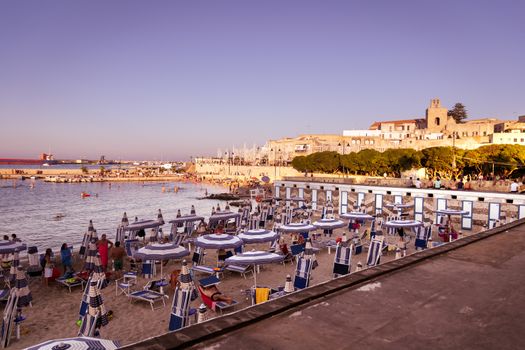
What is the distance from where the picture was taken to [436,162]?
48.3m

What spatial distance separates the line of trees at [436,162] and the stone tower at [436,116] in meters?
50.3

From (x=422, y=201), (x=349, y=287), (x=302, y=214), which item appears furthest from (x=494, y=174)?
(x=349, y=287)

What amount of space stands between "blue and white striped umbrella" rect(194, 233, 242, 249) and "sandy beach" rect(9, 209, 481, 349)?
122 centimetres

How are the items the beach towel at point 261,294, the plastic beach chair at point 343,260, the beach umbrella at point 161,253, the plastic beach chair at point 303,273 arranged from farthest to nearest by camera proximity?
the plastic beach chair at point 343,260 → the beach umbrella at point 161,253 → the plastic beach chair at point 303,273 → the beach towel at point 261,294

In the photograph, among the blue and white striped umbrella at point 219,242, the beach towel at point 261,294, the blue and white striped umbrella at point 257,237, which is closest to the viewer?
the beach towel at point 261,294

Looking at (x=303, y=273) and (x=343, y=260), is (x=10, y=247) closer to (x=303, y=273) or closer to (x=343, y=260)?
(x=303, y=273)

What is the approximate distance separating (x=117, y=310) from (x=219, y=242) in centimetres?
354

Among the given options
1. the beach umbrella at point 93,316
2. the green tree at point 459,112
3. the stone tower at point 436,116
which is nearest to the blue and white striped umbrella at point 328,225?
the beach umbrella at point 93,316

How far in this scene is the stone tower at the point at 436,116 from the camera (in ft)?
332

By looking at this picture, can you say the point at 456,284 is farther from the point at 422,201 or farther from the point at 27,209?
the point at 27,209

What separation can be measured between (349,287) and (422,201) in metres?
20.1

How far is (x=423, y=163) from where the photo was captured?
168ft

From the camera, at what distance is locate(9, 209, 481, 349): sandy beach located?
863 cm

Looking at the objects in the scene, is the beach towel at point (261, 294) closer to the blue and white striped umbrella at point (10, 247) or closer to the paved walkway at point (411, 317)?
the paved walkway at point (411, 317)
